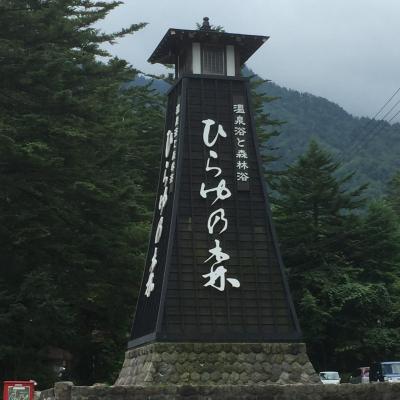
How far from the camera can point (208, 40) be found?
58.2ft

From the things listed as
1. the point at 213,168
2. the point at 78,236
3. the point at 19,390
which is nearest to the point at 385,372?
the point at 78,236

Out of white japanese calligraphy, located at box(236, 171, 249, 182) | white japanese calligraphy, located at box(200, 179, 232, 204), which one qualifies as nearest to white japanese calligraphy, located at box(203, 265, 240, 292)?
white japanese calligraphy, located at box(200, 179, 232, 204)

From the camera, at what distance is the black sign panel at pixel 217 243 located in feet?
51.0

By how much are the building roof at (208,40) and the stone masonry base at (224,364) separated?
710 cm

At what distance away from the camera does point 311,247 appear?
28844mm

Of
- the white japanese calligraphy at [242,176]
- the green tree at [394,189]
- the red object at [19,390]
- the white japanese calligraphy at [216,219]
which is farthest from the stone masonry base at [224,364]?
the green tree at [394,189]

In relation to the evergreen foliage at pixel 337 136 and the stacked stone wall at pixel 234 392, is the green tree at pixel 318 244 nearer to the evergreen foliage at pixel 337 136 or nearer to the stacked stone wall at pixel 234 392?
the stacked stone wall at pixel 234 392

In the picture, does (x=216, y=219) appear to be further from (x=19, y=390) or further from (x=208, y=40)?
(x=19, y=390)

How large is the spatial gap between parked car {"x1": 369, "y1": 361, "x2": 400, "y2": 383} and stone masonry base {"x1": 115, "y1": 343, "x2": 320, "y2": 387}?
971 cm

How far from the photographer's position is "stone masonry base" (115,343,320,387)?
14852mm

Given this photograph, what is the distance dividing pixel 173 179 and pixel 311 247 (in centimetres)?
1345

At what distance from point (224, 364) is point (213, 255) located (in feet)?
7.52

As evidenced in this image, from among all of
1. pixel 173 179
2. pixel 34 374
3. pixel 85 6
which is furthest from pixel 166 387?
pixel 85 6

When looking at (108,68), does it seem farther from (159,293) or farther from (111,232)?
(159,293)
